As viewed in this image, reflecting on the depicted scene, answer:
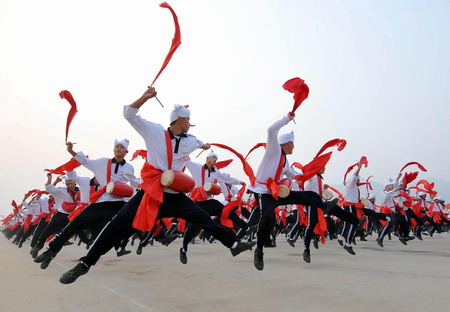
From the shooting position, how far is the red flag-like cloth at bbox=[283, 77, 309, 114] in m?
4.79

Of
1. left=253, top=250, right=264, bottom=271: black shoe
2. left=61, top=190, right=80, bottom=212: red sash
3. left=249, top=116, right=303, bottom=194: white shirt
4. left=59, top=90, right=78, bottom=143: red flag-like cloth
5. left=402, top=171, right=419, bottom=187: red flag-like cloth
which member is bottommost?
left=253, top=250, right=264, bottom=271: black shoe

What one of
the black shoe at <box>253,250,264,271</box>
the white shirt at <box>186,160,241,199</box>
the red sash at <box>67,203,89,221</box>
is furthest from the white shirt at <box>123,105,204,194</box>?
the white shirt at <box>186,160,241,199</box>

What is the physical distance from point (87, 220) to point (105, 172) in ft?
2.69

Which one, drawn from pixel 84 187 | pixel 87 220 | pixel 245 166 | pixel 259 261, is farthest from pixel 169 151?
pixel 84 187

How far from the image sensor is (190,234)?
20.9 feet

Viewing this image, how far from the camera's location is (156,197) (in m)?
3.62

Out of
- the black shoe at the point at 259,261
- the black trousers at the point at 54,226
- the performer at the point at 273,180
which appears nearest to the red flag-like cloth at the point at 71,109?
the performer at the point at 273,180

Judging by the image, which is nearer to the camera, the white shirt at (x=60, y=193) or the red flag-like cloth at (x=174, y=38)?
the red flag-like cloth at (x=174, y=38)

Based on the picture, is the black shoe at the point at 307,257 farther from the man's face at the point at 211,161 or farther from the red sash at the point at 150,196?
the red sash at the point at 150,196

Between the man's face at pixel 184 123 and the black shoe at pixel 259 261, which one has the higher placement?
the man's face at pixel 184 123

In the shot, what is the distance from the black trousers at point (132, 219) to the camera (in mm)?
3564

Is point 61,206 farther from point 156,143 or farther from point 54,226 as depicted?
point 156,143

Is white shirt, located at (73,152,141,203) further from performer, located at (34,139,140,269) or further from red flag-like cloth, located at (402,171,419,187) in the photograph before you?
red flag-like cloth, located at (402,171,419,187)

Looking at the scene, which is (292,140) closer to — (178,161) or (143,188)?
(178,161)
